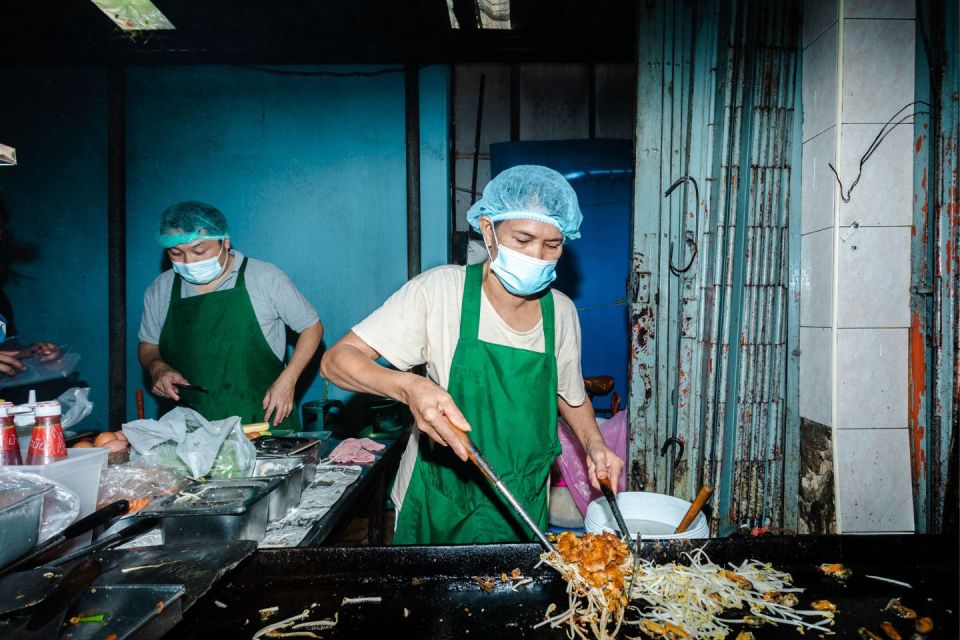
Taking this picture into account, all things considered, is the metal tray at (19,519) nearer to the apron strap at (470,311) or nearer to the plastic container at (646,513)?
the apron strap at (470,311)

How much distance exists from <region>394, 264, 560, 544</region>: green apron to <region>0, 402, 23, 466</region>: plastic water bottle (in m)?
1.51

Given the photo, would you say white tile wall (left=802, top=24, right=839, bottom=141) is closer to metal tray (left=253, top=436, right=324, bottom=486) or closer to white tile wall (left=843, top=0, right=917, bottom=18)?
white tile wall (left=843, top=0, right=917, bottom=18)

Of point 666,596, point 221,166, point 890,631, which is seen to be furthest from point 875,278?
point 221,166

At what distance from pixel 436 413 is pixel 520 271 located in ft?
2.71

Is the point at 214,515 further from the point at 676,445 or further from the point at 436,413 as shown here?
the point at 676,445

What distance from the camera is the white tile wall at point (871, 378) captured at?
2562mm

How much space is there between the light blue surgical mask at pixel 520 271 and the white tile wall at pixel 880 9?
83.2 inches

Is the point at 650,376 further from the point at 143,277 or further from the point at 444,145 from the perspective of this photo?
the point at 143,277

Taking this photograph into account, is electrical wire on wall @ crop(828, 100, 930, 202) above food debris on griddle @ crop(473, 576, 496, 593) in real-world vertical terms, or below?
above

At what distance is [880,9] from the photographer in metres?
2.52

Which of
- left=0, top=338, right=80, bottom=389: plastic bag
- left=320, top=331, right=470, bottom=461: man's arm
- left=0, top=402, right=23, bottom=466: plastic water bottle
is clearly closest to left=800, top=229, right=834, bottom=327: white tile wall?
left=320, top=331, right=470, bottom=461: man's arm

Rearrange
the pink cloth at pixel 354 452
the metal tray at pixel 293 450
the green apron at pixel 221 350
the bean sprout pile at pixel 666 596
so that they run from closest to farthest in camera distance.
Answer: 1. the bean sprout pile at pixel 666 596
2. the metal tray at pixel 293 450
3. the pink cloth at pixel 354 452
4. the green apron at pixel 221 350

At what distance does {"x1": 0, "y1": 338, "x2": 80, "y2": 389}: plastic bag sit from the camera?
110 inches

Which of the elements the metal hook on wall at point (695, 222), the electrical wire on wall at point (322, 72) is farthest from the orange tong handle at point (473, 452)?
the electrical wire on wall at point (322, 72)
